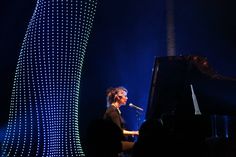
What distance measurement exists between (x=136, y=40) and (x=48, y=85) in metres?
2.26

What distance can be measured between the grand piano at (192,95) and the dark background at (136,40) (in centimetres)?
255

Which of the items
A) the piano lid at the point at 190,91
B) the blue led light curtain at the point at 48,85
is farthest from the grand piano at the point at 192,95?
the blue led light curtain at the point at 48,85

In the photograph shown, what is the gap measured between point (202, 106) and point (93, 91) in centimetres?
313

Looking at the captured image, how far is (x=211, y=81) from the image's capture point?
14.9 ft

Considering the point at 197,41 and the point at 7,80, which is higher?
the point at 197,41

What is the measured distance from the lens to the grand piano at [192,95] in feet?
14.1

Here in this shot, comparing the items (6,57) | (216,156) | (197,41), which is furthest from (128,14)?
(216,156)

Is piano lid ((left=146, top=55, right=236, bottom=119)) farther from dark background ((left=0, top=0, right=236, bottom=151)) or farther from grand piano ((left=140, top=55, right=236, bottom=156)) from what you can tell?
dark background ((left=0, top=0, right=236, bottom=151))

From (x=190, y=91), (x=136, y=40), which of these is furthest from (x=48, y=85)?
(x=190, y=91)

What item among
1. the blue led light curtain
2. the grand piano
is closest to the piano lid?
the grand piano

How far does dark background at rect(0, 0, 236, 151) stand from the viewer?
23.6 feet

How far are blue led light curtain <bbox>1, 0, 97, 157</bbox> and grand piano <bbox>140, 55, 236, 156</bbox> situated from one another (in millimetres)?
2291

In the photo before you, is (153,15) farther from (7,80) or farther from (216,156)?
(216,156)

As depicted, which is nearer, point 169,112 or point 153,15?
point 169,112
